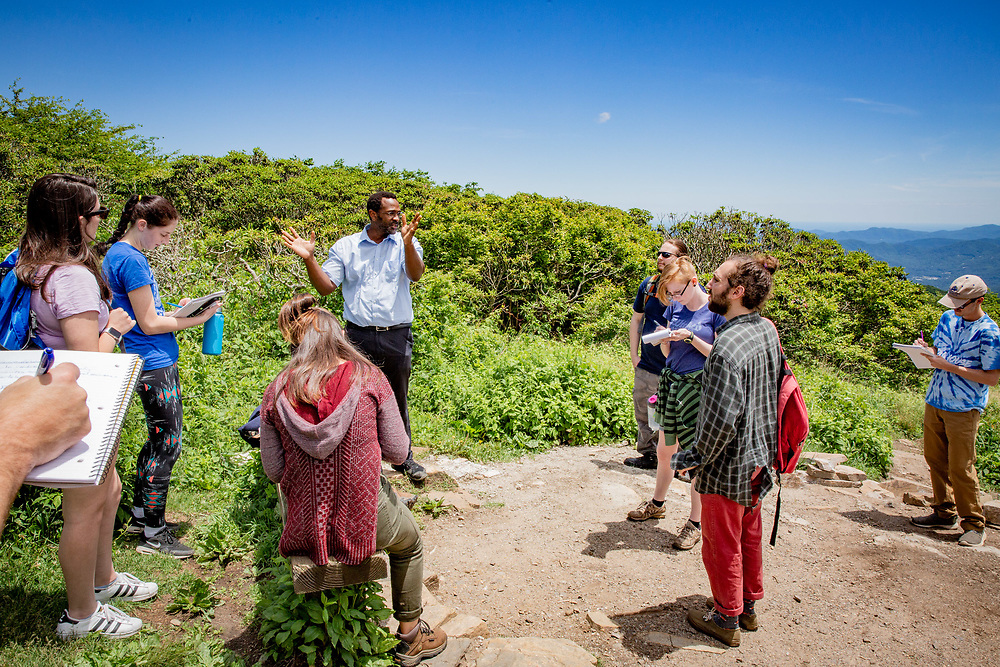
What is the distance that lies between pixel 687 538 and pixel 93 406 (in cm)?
341

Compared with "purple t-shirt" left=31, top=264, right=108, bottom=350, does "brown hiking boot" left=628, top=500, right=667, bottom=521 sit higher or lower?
lower

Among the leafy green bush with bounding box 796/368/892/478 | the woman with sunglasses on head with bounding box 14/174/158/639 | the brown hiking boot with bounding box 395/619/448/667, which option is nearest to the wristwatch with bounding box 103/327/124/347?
the woman with sunglasses on head with bounding box 14/174/158/639

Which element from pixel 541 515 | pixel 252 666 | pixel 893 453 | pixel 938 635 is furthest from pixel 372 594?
pixel 893 453

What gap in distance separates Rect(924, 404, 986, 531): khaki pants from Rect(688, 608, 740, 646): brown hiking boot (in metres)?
2.57

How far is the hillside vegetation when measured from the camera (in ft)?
15.0

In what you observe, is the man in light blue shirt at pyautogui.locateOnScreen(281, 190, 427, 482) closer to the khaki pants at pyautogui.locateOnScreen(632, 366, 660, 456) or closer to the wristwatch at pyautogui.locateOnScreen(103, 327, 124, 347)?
the wristwatch at pyautogui.locateOnScreen(103, 327, 124, 347)

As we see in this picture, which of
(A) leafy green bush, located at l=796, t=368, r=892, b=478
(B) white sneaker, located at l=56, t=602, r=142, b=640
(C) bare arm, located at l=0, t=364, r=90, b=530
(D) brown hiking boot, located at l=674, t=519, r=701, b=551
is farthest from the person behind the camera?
(A) leafy green bush, located at l=796, t=368, r=892, b=478

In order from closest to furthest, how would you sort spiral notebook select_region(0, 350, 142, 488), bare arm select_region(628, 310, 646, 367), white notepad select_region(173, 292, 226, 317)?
spiral notebook select_region(0, 350, 142, 488) → white notepad select_region(173, 292, 226, 317) → bare arm select_region(628, 310, 646, 367)

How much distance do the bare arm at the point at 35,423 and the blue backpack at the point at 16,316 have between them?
1.46 m

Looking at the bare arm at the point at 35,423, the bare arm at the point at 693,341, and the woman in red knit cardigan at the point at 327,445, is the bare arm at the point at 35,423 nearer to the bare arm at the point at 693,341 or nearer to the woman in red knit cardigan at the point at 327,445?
the woman in red knit cardigan at the point at 327,445

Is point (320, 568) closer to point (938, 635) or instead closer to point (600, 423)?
point (938, 635)

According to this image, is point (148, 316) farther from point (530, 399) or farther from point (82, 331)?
point (530, 399)

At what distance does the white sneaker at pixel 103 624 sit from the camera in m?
2.53

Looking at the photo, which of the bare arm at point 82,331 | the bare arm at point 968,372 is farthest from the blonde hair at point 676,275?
the bare arm at point 82,331
